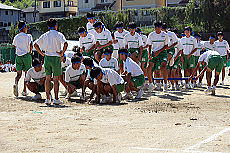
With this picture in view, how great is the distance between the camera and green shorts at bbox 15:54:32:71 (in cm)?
1346

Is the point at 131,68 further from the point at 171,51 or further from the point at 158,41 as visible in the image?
the point at 171,51

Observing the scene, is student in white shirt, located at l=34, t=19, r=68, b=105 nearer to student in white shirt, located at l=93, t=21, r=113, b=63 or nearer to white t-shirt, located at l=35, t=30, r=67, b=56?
white t-shirt, located at l=35, t=30, r=67, b=56

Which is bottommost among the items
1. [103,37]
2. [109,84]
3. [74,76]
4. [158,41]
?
[109,84]

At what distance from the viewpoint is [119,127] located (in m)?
8.14

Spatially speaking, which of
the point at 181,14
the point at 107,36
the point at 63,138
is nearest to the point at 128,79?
the point at 107,36

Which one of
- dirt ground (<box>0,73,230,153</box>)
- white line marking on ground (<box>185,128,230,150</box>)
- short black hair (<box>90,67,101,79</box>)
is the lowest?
dirt ground (<box>0,73,230,153</box>)

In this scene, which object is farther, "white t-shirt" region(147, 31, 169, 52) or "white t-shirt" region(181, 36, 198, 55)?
"white t-shirt" region(181, 36, 198, 55)

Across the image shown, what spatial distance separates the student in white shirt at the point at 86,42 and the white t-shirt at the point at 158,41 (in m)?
1.83

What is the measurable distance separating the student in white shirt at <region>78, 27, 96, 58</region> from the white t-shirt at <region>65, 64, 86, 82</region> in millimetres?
1504

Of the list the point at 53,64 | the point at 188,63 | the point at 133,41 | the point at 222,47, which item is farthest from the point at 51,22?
the point at 222,47

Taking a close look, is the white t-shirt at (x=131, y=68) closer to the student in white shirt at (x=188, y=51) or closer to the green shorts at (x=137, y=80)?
the green shorts at (x=137, y=80)

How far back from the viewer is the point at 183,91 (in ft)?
49.1

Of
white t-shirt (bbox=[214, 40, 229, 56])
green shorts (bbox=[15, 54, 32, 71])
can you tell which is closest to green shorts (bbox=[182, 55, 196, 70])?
white t-shirt (bbox=[214, 40, 229, 56])

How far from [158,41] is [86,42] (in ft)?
7.38
